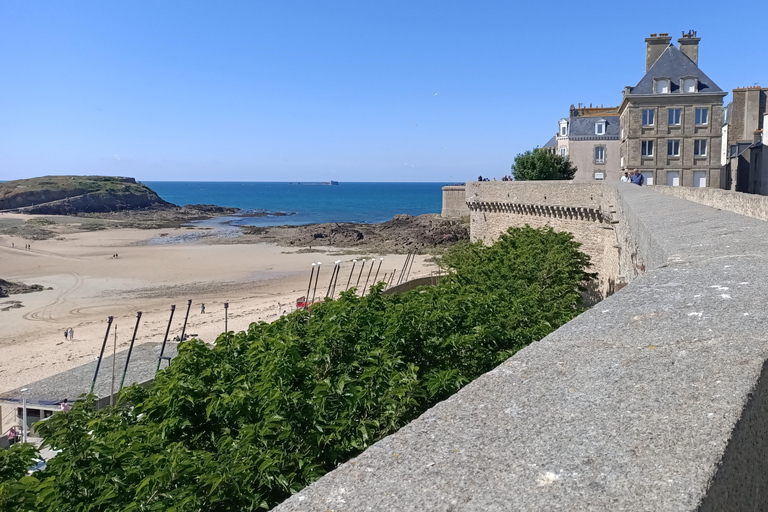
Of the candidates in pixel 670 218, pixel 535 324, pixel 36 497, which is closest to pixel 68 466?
pixel 36 497

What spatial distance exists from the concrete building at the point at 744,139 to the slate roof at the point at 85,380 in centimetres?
3369

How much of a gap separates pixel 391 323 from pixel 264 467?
403cm

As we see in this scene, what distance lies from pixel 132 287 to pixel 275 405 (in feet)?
130

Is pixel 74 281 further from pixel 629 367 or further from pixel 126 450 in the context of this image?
pixel 629 367

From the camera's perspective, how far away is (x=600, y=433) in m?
2.21

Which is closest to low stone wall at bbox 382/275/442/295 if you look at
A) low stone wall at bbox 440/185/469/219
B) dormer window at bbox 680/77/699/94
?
dormer window at bbox 680/77/699/94

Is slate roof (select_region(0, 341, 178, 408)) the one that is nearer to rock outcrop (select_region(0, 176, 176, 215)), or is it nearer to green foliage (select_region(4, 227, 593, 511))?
green foliage (select_region(4, 227, 593, 511))

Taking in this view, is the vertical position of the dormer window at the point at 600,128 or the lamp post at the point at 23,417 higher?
the dormer window at the point at 600,128

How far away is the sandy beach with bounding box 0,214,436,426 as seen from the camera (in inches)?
1097

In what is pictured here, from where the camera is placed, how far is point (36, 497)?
4.98m

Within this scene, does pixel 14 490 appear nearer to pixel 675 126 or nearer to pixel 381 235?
pixel 675 126

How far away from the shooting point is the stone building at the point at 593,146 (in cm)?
4566

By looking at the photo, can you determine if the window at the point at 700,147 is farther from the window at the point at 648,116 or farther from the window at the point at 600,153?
the window at the point at 600,153

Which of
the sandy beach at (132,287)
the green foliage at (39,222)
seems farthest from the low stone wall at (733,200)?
the green foliage at (39,222)
